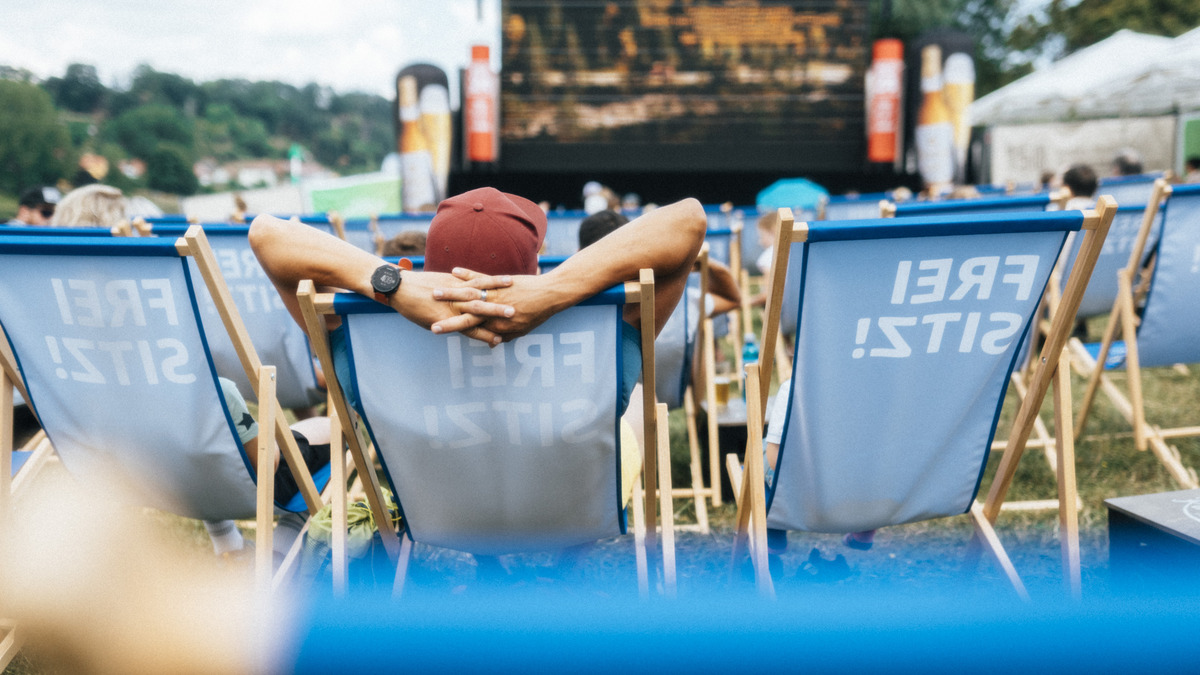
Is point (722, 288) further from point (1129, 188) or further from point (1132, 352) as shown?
point (1129, 188)

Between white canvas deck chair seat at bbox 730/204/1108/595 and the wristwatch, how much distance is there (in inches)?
26.3

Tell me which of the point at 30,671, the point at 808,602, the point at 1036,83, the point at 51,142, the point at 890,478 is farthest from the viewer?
the point at 51,142

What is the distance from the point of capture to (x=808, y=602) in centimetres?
49

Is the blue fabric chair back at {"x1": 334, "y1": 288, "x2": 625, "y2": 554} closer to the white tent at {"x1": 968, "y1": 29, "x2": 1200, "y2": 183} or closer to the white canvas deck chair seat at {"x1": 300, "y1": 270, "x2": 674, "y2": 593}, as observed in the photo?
the white canvas deck chair seat at {"x1": 300, "y1": 270, "x2": 674, "y2": 593}

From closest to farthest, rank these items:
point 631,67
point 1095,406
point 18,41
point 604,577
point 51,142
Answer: point 604,577
point 1095,406
point 631,67
point 51,142
point 18,41

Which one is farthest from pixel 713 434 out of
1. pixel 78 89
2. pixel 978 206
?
pixel 78 89

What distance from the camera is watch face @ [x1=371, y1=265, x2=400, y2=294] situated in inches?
A: 51.1

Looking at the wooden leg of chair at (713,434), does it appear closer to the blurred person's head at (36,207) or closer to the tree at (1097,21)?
the blurred person's head at (36,207)

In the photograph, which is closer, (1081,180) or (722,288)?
(722,288)

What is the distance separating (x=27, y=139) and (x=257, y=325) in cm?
2264

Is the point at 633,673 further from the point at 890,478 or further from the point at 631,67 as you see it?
the point at 631,67

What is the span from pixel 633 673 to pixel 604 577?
1.90m

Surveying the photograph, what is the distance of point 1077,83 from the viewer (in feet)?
26.5

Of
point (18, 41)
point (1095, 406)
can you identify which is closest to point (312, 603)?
point (1095, 406)
